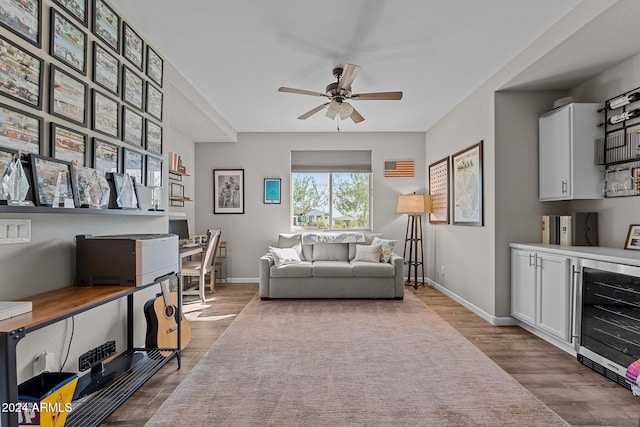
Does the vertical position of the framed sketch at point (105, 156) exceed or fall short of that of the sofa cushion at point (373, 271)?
it exceeds it

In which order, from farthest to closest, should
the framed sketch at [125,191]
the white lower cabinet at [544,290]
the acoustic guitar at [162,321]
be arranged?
the white lower cabinet at [544,290] < the acoustic guitar at [162,321] < the framed sketch at [125,191]

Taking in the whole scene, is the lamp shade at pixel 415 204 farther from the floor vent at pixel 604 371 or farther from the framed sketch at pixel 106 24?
the framed sketch at pixel 106 24

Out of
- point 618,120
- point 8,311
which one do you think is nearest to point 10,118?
point 8,311

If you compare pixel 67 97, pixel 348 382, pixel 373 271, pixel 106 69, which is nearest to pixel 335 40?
pixel 106 69

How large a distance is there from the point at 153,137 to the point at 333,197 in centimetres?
361

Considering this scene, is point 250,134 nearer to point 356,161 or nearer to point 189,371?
point 356,161

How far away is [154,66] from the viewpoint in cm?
302

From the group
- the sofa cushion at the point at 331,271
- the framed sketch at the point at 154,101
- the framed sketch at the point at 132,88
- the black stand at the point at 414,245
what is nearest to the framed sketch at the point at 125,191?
the framed sketch at the point at 132,88

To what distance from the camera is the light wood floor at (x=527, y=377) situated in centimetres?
202

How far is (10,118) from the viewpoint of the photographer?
1.63 m

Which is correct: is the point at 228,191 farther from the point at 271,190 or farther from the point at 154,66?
the point at 154,66

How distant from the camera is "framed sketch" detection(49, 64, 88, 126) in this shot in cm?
188

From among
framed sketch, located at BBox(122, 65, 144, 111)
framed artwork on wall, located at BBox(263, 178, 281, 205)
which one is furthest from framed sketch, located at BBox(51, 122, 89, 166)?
framed artwork on wall, located at BBox(263, 178, 281, 205)

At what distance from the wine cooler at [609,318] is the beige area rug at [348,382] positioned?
0.72m
